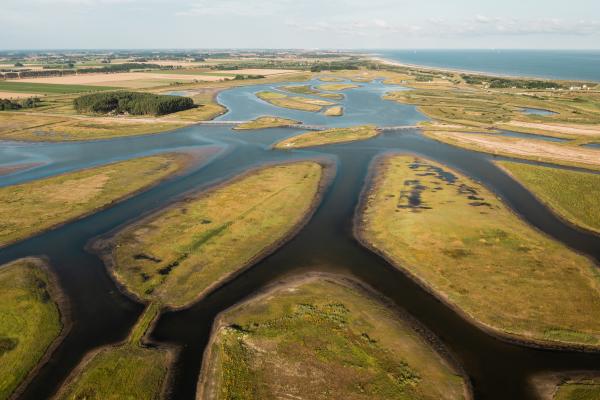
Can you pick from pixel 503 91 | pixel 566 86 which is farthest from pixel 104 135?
pixel 566 86

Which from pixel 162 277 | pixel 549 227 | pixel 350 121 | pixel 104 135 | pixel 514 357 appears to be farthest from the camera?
pixel 350 121

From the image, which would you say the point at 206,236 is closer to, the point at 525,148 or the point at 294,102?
the point at 525,148

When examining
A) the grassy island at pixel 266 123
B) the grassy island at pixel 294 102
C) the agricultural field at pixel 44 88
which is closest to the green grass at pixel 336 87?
the grassy island at pixel 294 102

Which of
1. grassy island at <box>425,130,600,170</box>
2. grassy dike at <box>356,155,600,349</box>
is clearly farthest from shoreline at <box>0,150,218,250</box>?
grassy island at <box>425,130,600,170</box>

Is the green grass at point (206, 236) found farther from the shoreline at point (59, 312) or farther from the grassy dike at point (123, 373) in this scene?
the grassy dike at point (123, 373)

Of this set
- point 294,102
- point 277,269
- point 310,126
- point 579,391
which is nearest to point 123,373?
point 277,269

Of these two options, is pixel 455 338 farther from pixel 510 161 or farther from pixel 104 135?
pixel 104 135
